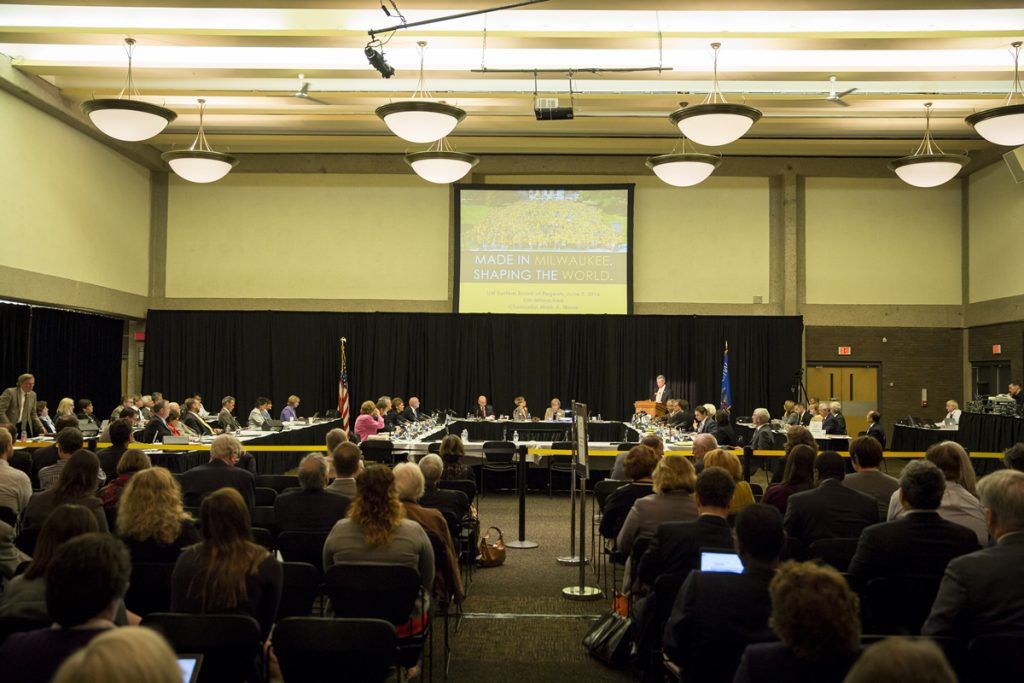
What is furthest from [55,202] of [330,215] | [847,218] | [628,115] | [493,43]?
[847,218]

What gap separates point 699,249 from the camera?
724 inches

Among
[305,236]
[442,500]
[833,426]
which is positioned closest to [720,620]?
[442,500]

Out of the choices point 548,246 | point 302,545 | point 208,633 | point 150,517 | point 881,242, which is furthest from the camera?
point 881,242

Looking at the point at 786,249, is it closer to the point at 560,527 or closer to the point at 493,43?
the point at 493,43

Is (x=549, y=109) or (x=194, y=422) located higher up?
(x=549, y=109)

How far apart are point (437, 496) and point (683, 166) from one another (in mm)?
6918

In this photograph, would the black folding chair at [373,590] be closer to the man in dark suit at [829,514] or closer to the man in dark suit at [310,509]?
the man in dark suit at [310,509]

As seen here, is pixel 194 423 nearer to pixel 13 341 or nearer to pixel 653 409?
pixel 13 341

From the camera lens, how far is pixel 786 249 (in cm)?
1809

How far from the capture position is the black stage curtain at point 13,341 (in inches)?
518

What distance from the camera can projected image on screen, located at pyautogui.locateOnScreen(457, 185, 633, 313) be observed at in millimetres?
17797

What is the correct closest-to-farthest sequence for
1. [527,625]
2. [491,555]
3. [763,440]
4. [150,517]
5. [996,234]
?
[150,517]
[527,625]
[491,555]
[763,440]
[996,234]

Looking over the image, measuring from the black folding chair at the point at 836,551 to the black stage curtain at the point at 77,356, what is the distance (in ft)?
44.8

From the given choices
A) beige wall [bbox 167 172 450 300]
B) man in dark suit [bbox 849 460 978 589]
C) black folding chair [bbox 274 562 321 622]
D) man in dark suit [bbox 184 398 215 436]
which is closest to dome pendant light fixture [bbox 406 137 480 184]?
man in dark suit [bbox 184 398 215 436]
